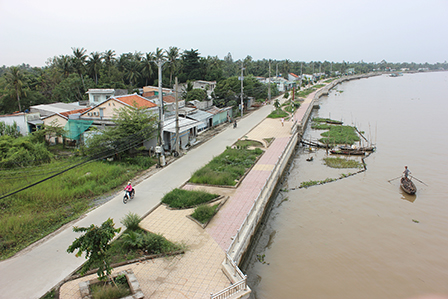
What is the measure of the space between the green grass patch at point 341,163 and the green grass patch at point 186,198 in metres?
12.7

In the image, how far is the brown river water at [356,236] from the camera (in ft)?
35.5

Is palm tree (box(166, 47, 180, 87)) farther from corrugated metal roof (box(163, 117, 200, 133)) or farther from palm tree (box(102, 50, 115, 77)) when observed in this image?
corrugated metal roof (box(163, 117, 200, 133))

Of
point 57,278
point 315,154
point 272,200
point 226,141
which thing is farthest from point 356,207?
point 57,278

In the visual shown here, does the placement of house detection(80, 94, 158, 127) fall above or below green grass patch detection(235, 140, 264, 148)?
above

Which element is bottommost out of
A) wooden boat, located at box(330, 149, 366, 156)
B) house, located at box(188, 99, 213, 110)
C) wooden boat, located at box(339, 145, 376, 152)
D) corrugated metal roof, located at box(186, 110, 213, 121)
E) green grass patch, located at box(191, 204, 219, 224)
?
wooden boat, located at box(330, 149, 366, 156)

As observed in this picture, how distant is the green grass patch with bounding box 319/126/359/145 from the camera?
29.2m

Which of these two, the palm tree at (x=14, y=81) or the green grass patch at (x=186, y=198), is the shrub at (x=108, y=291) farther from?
the palm tree at (x=14, y=81)

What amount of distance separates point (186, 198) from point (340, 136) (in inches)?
868

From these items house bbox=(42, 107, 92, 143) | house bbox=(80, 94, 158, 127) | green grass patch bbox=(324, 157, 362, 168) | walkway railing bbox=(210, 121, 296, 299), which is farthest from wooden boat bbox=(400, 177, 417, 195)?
house bbox=(42, 107, 92, 143)

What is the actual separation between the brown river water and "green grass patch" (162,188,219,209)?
3023mm

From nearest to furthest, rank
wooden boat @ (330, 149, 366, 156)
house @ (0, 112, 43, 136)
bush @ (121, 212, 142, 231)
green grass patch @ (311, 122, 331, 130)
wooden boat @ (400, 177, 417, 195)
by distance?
bush @ (121, 212, 142, 231) < wooden boat @ (400, 177, 417, 195) < house @ (0, 112, 43, 136) < wooden boat @ (330, 149, 366, 156) < green grass patch @ (311, 122, 331, 130)

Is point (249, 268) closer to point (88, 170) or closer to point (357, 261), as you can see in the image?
point (357, 261)

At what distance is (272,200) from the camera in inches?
685

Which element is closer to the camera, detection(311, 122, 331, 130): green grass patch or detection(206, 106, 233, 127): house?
detection(206, 106, 233, 127): house
